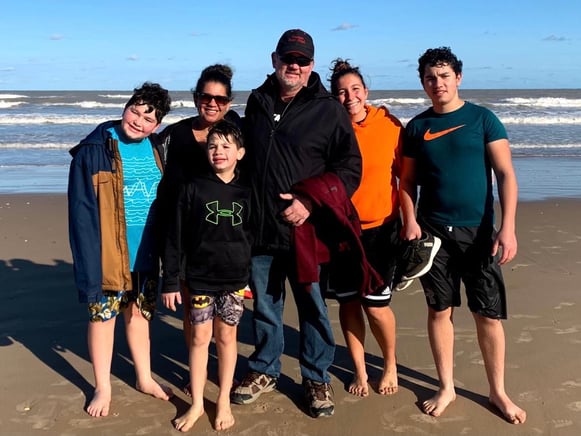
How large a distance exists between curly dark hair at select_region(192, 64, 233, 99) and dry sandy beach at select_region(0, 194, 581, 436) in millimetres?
1915

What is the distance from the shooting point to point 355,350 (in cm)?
380

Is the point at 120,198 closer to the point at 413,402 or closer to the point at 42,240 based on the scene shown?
the point at 413,402

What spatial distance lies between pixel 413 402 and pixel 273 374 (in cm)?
89

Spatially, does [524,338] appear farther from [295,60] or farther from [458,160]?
[295,60]

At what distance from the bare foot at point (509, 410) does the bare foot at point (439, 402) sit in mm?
264

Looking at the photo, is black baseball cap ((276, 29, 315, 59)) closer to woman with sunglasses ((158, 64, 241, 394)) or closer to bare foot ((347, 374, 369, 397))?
woman with sunglasses ((158, 64, 241, 394))

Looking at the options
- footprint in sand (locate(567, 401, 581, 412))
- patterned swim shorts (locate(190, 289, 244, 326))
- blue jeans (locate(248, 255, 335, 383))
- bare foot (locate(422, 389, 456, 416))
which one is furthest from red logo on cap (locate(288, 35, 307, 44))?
footprint in sand (locate(567, 401, 581, 412))

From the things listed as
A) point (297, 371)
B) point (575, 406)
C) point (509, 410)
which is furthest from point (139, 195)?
point (575, 406)

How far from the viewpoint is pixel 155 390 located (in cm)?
371

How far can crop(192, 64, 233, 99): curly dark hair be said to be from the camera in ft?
11.5

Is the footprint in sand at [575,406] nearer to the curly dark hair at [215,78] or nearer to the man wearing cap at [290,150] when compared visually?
the man wearing cap at [290,150]

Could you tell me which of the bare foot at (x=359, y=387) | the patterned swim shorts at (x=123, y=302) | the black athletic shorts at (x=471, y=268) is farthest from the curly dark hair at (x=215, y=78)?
the bare foot at (x=359, y=387)

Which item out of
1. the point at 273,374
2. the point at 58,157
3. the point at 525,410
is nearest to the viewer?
the point at 525,410

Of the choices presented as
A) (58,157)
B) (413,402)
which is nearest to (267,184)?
(413,402)
